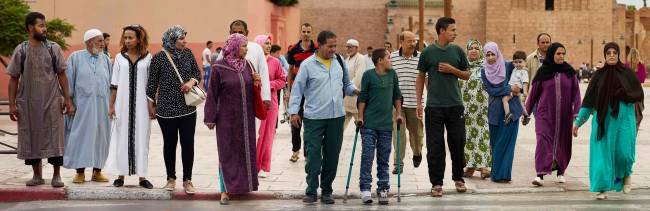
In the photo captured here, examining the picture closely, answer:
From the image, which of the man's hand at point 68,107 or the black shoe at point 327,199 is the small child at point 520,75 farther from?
the man's hand at point 68,107

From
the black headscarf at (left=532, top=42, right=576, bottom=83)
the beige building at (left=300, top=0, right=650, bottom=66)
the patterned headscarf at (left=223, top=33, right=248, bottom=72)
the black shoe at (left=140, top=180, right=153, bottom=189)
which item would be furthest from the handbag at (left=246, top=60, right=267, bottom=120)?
the beige building at (left=300, top=0, right=650, bottom=66)

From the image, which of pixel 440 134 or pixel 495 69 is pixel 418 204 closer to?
pixel 440 134

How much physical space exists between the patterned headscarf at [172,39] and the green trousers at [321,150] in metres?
1.45

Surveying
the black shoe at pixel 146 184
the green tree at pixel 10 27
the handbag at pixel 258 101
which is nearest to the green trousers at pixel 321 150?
the handbag at pixel 258 101

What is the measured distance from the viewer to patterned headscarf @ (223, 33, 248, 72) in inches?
396

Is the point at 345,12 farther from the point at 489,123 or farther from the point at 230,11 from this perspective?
the point at 489,123

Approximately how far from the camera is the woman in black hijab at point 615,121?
10461mm

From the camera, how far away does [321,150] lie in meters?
10.2

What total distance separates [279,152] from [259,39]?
3206mm

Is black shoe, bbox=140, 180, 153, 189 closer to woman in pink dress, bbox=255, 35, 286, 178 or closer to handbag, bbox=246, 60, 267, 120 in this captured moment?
handbag, bbox=246, 60, 267, 120

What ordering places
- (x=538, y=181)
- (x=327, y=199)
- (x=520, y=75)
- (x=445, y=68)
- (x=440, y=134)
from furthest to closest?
(x=520, y=75), (x=538, y=181), (x=440, y=134), (x=445, y=68), (x=327, y=199)

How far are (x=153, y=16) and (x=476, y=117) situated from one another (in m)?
21.6

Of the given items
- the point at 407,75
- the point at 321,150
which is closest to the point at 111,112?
the point at 321,150

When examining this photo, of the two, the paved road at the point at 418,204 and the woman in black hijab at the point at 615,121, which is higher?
the woman in black hijab at the point at 615,121
